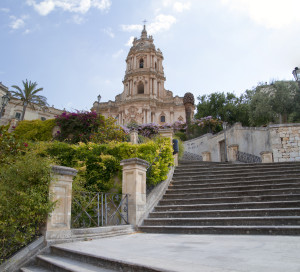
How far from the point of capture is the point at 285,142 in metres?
15.3

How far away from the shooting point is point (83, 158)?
964 cm

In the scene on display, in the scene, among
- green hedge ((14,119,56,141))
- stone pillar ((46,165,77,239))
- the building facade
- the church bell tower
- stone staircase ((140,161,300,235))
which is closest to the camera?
stone pillar ((46,165,77,239))

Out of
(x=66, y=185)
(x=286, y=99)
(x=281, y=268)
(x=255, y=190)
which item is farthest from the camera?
(x=286, y=99)

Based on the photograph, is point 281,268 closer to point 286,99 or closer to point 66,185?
point 66,185

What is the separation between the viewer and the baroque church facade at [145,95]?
46250 millimetres

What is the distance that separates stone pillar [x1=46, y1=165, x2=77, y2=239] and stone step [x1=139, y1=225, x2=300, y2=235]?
7.42 ft

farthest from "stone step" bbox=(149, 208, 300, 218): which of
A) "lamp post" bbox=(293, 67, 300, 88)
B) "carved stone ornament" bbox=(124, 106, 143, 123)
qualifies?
"carved stone ornament" bbox=(124, 106, 143, 123)

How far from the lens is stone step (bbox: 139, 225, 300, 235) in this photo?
5.15 meters

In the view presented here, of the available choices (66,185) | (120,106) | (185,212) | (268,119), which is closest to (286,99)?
(268,119)

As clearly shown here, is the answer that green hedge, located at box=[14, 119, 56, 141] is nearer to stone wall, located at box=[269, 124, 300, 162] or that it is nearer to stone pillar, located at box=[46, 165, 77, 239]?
stone pillar, located at box=[46, 165, 77, 239]

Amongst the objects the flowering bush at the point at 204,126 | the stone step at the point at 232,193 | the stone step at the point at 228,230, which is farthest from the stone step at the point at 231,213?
the flowering bush at the point at 204,126

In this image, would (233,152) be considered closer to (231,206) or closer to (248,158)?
(248,158)

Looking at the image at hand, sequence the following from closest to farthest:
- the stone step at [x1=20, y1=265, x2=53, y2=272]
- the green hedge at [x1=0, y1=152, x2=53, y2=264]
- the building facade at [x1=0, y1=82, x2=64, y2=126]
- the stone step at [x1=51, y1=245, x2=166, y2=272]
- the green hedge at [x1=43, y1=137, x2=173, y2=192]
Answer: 1. the stone step at [x1=51, y1=245, x2=166, y2=272]
2. the stone step at [x1=20, y1=265, x2=53, y2=272]
3. the green hedge at [x1=0, y1=152, x2=53, y2=264]
4. the green hedge at [x1=43, y1=137, x2=173, y2=192]
5. the building facade at [x1=0, y1=82, x2=64, y2=126]

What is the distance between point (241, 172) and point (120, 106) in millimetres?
39637
